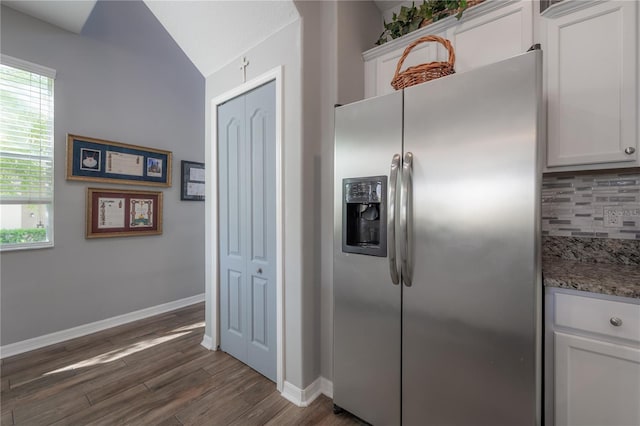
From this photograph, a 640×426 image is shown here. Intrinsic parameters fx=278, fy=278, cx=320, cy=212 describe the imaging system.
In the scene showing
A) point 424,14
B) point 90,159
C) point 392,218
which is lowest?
point 392,218

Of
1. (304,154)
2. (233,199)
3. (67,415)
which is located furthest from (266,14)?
(67,415)

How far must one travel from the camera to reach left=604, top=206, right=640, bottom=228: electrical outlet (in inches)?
58.6

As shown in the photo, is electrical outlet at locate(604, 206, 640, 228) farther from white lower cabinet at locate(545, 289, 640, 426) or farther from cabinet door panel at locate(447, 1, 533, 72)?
cabinet door panel at locate(447, 1, 533, 72)

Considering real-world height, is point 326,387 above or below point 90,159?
below

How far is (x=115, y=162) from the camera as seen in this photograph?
295 cm

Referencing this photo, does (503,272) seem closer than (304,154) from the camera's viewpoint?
Yes

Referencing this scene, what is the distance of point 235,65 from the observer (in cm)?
227

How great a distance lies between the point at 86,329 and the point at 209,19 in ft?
10.1

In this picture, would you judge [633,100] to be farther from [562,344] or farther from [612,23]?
[562,344]

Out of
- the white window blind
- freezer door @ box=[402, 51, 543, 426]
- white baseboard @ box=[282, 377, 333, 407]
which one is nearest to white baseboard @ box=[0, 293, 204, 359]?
the white window blind

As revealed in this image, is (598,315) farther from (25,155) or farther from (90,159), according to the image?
(25,155)

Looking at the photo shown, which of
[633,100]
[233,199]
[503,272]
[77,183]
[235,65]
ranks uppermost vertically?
[235,65]

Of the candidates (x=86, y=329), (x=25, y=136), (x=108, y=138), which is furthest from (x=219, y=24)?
(x=86, y=329)

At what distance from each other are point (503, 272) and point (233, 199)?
193 centimetres
